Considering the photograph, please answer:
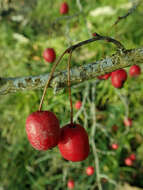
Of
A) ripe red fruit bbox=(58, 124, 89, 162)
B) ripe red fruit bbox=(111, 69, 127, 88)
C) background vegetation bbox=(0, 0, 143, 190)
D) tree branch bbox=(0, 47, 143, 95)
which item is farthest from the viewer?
background vegetation bbox=(0, 0, 143, 190)

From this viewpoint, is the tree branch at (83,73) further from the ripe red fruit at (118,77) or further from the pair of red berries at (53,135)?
the ripe red fruit at (118,77)

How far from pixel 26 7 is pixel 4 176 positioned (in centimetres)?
521

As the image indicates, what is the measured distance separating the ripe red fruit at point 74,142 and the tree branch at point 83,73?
9.2 inches

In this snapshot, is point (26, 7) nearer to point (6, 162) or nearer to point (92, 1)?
point (92, 1)

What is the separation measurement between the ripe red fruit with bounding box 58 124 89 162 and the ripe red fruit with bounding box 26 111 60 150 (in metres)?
0.09

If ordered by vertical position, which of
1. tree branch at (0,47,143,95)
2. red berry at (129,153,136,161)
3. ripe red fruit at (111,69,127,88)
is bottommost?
red berry at (129,153,136,161)

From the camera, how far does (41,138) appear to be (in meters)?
0.92

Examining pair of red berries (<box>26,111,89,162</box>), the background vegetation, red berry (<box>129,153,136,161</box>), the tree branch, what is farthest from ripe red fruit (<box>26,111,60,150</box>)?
red berry (<box>129,153,136,161</box>)

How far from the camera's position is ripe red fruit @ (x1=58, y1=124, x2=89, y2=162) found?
3.30 feet

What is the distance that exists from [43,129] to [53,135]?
2.1 inches

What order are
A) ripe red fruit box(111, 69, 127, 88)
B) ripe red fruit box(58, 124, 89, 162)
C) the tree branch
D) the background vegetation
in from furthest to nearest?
the background vegetation
ripe red fruit box(111, 69, 127, 88)
ripe red fruit box(58, 124, 89, 162)
the tree branch

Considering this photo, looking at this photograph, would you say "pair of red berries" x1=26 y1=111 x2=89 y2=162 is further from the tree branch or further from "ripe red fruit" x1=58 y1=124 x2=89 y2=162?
the tree branch

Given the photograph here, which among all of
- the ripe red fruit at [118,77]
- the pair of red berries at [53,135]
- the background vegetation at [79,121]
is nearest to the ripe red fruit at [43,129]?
the pair of red berries at [53,135]

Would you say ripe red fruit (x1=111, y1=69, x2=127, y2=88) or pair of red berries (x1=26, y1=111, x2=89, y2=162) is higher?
ripe red fruit (x1=111, y1=69, x2=127, y2=88)
